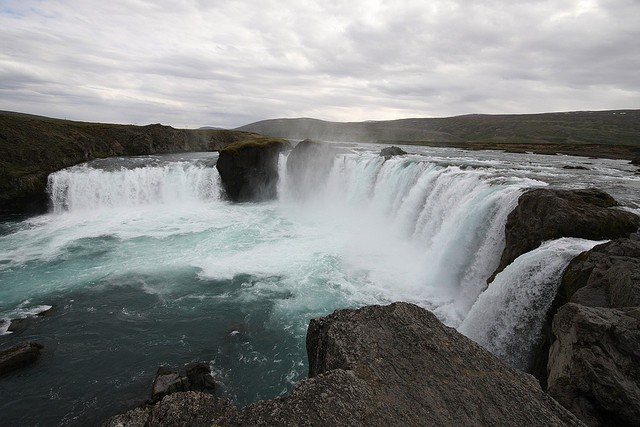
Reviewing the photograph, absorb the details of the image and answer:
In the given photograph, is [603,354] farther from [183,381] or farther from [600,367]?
[183,381]

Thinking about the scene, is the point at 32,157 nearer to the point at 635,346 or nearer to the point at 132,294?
the point at 132,294

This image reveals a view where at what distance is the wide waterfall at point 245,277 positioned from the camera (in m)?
11.4

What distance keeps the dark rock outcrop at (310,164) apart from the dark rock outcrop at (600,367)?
31800 millimetres

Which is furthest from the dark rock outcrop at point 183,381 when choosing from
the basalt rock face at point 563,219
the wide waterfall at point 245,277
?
the basalt rock face at point 563,219

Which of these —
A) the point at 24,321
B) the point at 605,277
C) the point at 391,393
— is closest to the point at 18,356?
the point at 24,321

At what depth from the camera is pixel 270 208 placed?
1480 inches

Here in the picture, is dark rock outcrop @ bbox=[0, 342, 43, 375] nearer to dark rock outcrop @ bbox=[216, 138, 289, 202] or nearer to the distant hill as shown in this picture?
dark rock outcrop @ bbox=[216, 138, 289, 202]

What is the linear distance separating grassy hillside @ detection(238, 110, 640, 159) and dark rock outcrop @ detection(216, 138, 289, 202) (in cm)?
6321

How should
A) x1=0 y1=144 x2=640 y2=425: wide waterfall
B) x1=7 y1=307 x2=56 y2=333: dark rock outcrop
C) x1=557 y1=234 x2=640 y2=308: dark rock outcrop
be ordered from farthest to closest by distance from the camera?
x1=7 y1=307 x2=56 y2=333: dark rock outcrop → x1=0 y1=144 x2=640 y2=425: wide waterfall → x1=557 y1=234 x2=640 y2=308: dark rock outcrop

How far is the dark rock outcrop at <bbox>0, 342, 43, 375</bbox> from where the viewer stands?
40.5 ft

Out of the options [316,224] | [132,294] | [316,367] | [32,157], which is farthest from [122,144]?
[316,367]

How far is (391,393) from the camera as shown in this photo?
195 inches

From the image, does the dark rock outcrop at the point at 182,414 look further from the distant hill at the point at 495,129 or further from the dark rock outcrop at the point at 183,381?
the distant hill at the point at 495,129

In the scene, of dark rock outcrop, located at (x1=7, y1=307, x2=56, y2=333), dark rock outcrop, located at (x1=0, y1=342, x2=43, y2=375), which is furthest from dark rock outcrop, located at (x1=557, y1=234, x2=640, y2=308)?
dark rock outcrop, located at (x1=7, y1=307, x2=56, y2=333)
